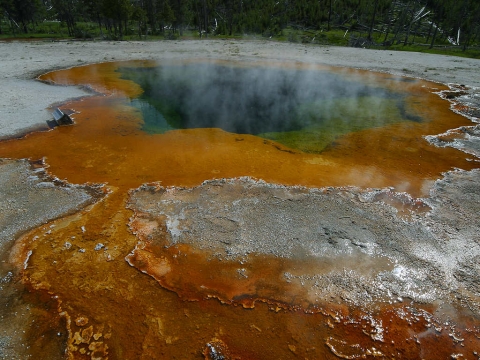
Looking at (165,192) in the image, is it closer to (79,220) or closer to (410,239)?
(79,220)

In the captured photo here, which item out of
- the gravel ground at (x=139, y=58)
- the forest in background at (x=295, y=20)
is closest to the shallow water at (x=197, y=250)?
the gravel ground at (x=139, y=58)

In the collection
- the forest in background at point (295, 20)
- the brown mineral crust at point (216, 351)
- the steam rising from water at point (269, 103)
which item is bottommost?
the brown mineral crust at point (216, 351)

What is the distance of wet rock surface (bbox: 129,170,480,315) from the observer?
5.02 meters

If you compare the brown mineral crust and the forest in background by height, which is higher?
the forest in background

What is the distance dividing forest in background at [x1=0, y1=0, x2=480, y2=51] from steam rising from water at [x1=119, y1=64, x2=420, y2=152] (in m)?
18.4

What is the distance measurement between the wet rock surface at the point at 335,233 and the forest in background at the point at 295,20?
104 feet

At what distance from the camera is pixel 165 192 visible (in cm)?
718

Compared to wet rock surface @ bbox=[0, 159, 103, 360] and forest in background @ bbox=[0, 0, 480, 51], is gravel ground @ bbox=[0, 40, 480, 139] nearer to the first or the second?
wet rock surface @ bbox=[0, 159, 103, 360]

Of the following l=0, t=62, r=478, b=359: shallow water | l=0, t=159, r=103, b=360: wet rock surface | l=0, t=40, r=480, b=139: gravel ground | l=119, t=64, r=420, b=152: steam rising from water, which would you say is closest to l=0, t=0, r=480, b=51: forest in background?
l=0, t=40, r=480, b=139: gravel ground

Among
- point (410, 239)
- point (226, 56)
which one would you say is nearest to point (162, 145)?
point (410, 239)

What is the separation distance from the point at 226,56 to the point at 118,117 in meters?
16.3

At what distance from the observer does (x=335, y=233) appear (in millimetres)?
5980

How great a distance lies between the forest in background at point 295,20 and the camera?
34.4 meters

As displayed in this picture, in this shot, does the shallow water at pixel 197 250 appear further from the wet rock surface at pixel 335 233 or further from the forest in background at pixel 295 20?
the forest in background at pixel 295 20
